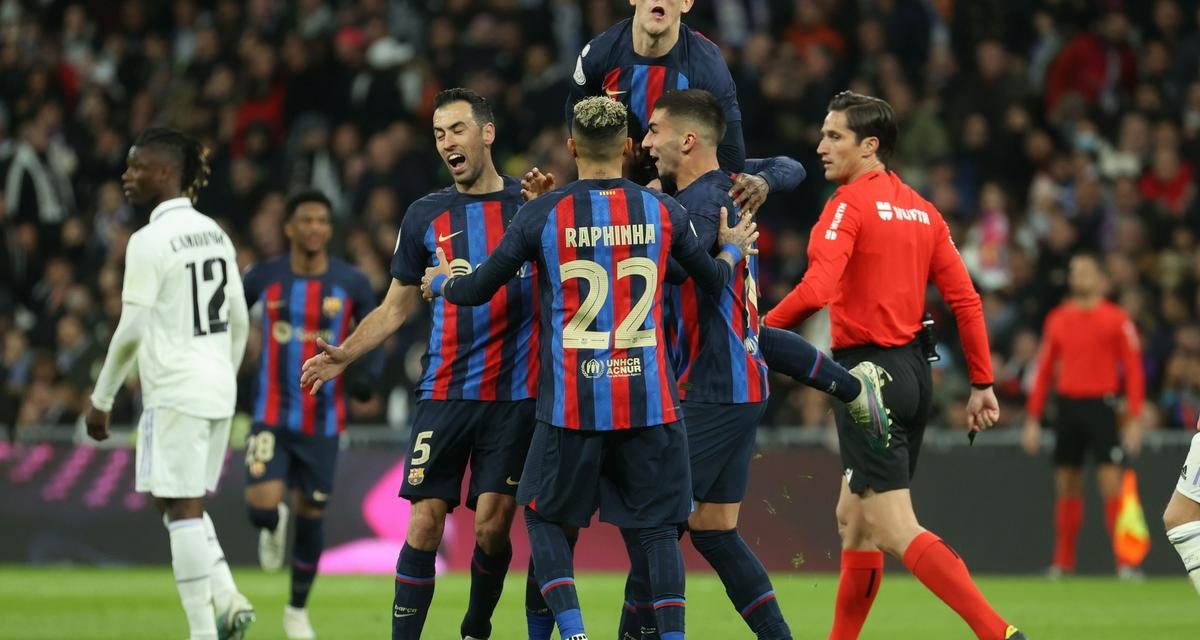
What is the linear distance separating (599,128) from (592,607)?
5.45 metres

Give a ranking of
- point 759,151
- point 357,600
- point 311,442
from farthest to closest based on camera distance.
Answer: point 759,151 < point 357,600 < point 311,442

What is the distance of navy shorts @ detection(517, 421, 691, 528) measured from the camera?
22.1 feet

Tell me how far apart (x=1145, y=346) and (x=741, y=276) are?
9.55 metres

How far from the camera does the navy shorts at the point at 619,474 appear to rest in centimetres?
674

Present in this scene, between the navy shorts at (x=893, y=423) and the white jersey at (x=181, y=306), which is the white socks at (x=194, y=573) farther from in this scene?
the navy shorts at (x=893, y=423)

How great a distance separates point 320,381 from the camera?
736 centimetres

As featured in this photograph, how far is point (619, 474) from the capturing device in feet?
22.4

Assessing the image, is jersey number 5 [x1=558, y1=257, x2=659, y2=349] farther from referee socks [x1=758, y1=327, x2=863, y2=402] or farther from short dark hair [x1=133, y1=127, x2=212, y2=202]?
short dark hair [x1=133, y1=127, x2=212, y2=202]

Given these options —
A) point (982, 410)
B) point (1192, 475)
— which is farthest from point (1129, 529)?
point (1192, 475)

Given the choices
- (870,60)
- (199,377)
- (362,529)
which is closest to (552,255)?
(199,377)

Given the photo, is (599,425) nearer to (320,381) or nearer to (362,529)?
(320,381)

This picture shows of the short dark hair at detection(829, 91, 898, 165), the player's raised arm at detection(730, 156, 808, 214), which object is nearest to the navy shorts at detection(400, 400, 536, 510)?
the player's raised arm at detection(730, 156, 808, 214)

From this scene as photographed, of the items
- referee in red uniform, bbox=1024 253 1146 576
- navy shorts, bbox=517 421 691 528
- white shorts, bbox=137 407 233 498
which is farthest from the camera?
referee in red uniform, bbox=1024 253 1146 576

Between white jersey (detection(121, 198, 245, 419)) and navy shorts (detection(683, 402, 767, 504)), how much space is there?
2.38m
